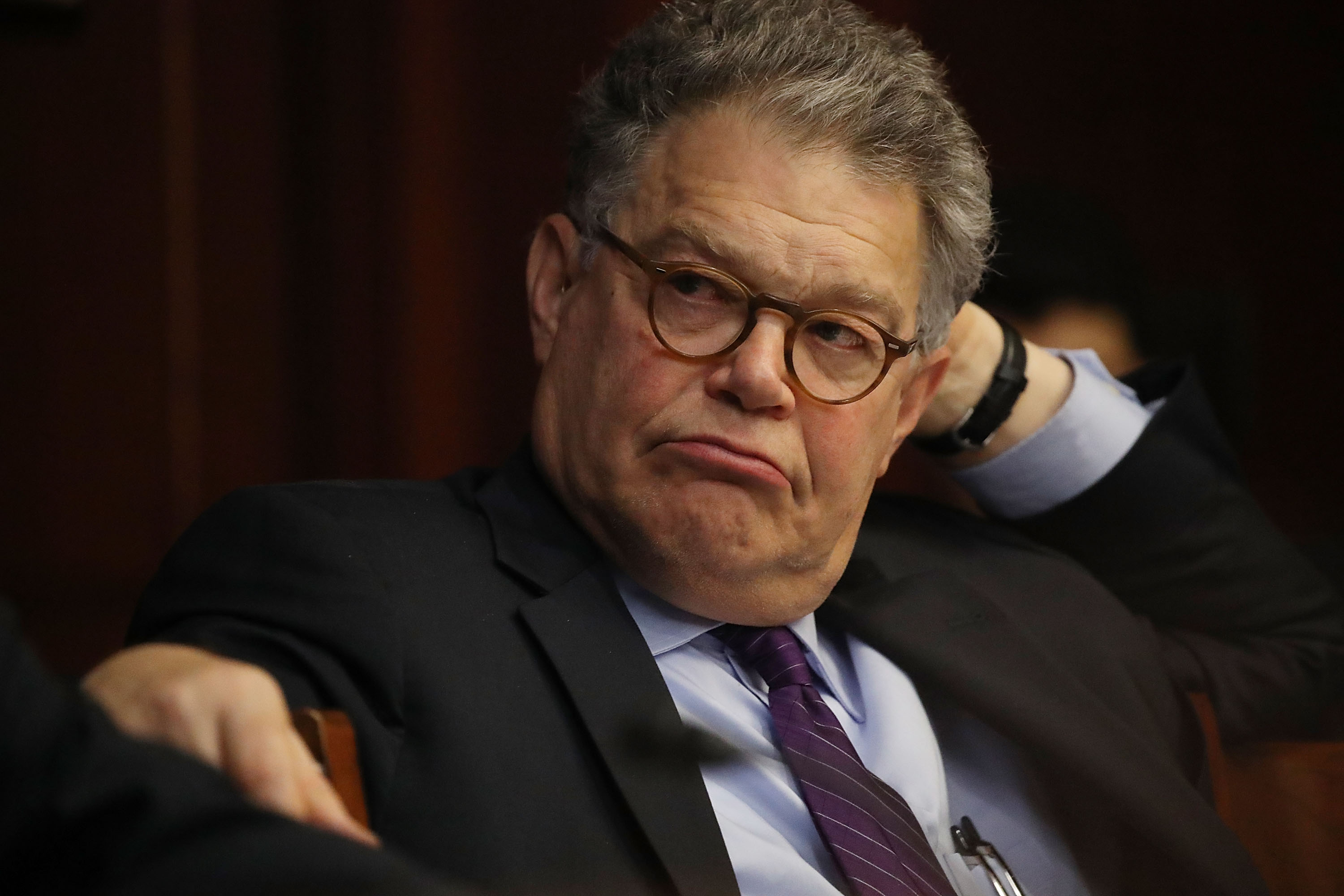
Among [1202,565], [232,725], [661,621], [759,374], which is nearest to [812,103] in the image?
[759,374]

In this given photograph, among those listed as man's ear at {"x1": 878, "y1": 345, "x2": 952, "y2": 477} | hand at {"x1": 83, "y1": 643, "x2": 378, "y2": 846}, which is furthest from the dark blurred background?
hand at {"x1": 83, "y1": 643, "x2": 378, "y2": 846}

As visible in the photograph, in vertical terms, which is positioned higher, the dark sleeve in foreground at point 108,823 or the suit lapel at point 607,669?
the dark sleeve in foreground at point 108,823

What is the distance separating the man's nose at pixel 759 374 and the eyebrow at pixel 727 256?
38 millimetres

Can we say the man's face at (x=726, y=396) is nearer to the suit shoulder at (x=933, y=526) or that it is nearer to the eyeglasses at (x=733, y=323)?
the eyeglasses at (x=733, y=323)

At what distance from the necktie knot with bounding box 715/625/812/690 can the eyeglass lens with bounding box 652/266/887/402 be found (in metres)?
0.27

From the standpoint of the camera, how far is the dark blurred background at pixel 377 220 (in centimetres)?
204

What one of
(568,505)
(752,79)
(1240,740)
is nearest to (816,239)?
(752,79)

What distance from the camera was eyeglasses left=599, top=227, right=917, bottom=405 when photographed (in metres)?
1.14

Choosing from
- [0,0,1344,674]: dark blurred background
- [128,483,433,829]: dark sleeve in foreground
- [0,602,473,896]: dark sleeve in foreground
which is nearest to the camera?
[0,602,473,896]: dark sleeve in foreground

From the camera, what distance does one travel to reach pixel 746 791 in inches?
42.7

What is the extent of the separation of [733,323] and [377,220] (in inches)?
54.8

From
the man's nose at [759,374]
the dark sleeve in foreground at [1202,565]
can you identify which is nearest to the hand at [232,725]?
the man's nose at [759,374]

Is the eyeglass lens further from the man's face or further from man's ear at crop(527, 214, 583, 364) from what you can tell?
man's ear at crop(527, 214, 583, 364)

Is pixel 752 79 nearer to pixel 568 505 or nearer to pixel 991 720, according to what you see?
pixel 568 505
